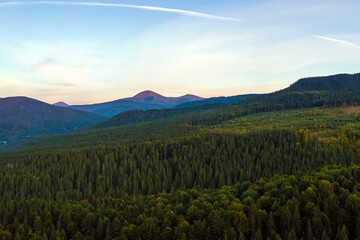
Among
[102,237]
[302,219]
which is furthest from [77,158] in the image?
[302,219]

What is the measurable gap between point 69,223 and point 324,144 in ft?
531

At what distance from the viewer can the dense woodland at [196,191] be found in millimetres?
61562

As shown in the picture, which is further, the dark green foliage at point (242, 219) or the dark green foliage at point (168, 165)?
the dark green foliage at point (168, 165)

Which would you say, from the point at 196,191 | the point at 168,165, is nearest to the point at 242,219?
the point at 196,191

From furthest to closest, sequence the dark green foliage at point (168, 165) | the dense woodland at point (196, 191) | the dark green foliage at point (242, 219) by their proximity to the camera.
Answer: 1. the dark green foliage at point (168, 165)
2. the dense woodland at point (196, 191)
3. the dark green foliage at point (242, 219)

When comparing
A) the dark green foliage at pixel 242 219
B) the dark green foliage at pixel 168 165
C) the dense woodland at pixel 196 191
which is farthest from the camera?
the dark green foliage at pixel 168 165

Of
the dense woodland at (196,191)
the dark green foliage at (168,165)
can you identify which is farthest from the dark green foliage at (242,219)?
the dark green foliage at (168,165)

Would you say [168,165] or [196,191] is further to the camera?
[168,165]

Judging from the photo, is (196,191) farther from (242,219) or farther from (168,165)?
(168,165)

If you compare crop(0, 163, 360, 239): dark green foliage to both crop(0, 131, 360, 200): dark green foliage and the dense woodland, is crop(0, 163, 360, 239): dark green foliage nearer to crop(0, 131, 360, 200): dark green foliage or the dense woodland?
the dense woodland

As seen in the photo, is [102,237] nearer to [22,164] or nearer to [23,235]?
[23,235]

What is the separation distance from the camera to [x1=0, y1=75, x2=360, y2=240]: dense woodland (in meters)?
61.6

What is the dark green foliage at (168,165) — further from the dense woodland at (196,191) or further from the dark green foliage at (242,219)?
the dark green foliage at (242,219)

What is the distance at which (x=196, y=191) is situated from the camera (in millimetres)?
105062
